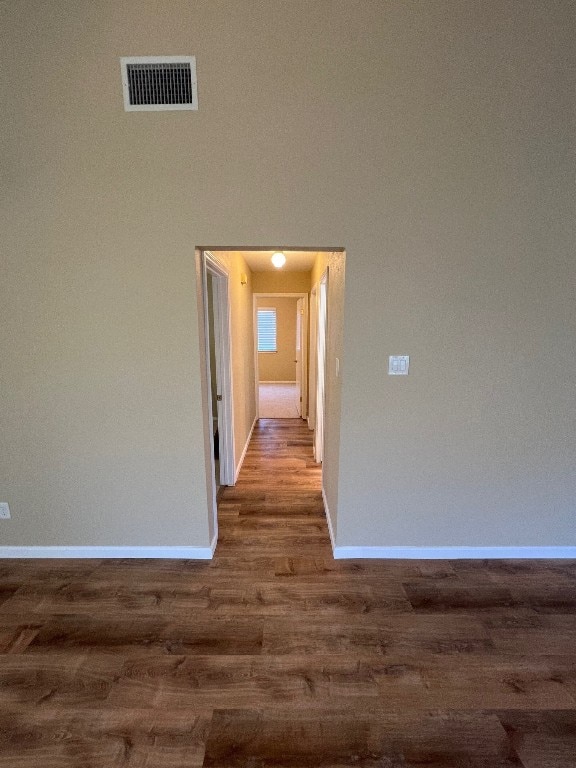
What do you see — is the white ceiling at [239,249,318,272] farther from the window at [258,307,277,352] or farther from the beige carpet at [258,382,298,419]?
the window at [258,307,277,352]

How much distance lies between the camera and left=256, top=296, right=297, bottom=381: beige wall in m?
8.47

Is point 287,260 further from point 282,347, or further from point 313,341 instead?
point 282,347

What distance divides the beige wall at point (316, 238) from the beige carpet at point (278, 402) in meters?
3.74

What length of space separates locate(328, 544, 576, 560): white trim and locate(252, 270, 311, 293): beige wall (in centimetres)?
395

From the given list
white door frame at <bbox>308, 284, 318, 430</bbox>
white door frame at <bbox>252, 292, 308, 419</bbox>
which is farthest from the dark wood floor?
white door frame at <bbox>252, 292, 308, 419</bbox>

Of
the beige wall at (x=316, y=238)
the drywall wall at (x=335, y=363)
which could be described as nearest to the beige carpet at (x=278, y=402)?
the drywall wall at (x=335, y=363)

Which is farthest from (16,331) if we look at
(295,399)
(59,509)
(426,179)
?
(295,399)

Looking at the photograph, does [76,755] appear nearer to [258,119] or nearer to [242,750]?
[242,750]

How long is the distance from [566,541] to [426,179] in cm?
249

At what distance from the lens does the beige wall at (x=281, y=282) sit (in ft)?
16.6

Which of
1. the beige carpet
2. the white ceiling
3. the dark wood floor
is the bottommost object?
the dark wood floor

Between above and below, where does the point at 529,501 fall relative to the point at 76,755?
above

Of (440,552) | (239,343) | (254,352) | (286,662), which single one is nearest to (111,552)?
(286,662)

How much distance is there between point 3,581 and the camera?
1978 millimetres
